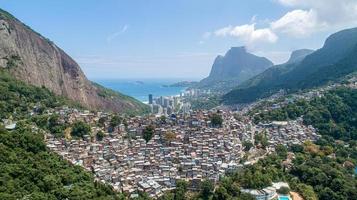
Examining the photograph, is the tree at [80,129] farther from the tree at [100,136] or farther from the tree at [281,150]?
the tree at [281,150]

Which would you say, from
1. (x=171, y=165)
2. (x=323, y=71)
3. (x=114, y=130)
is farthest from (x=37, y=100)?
(x=323, y=71)

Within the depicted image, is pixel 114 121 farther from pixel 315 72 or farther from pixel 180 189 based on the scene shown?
pixel 315 72

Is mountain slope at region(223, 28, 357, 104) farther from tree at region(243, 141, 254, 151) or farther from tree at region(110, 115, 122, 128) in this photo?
tree at region(110, 115, 122, 128)

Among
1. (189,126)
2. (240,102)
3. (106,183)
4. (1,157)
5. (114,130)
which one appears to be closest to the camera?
(1,157)

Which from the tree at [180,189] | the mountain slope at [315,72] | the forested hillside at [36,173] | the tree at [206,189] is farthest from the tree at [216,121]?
the mountain slope at [315,72]

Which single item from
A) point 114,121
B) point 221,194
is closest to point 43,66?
point 114,121

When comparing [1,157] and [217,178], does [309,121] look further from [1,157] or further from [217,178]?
[1,157]
